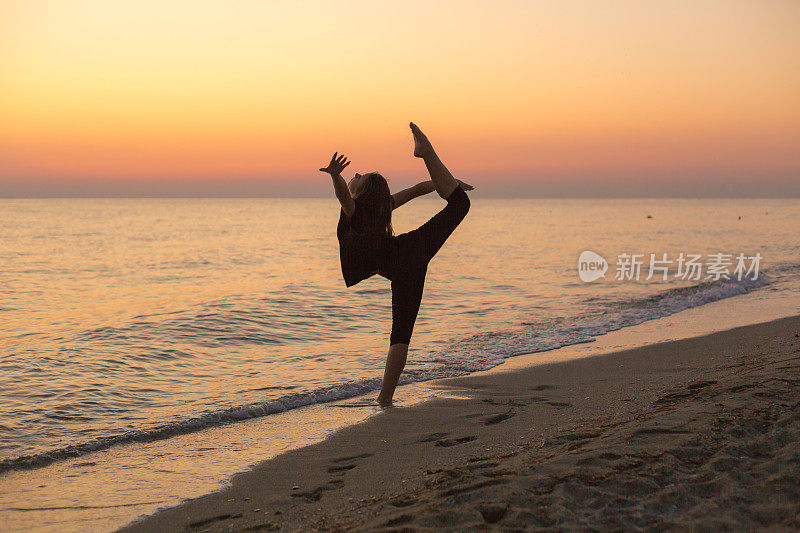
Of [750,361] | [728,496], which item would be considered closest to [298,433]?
[728,496]

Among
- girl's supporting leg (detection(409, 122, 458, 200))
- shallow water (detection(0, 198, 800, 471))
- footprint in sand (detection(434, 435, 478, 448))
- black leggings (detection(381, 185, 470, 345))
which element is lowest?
shallow water (detection(0, 198, 800, 471))

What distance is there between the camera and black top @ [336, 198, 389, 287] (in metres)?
5.39

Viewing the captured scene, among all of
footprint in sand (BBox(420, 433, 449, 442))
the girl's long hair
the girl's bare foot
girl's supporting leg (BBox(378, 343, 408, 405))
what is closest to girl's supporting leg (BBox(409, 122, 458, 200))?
the girl's bare foot

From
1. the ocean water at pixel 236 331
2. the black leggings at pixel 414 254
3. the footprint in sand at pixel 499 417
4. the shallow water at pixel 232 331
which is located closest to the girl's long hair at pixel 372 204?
the black leggings at pixel 414 254

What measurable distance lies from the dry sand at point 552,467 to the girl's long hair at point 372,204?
5.42ft

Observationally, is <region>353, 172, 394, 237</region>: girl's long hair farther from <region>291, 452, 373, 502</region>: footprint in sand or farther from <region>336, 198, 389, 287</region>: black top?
<region>291, 452, 373, 502</region>: footprint in sand

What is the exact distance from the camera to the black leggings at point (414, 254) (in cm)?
563

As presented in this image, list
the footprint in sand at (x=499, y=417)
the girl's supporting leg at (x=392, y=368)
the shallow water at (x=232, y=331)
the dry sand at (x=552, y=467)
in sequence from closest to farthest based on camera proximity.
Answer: the dry sand at (x=552, y=467) → the footprint in sand at (x=499, y=417) → the girl's supporting leg at (x=392, y=368) → the shallow water at (x=232, y=331)

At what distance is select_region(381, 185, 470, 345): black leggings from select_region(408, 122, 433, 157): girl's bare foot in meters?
0.46

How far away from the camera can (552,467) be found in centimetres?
358

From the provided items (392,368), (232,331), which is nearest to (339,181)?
(392,368)

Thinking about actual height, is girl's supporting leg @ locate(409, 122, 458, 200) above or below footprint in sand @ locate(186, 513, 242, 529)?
above

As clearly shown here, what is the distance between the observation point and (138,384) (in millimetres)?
7949

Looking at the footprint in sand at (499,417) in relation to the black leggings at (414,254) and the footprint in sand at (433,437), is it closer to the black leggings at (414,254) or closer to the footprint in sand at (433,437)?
the footprint in sand at (433,437)
